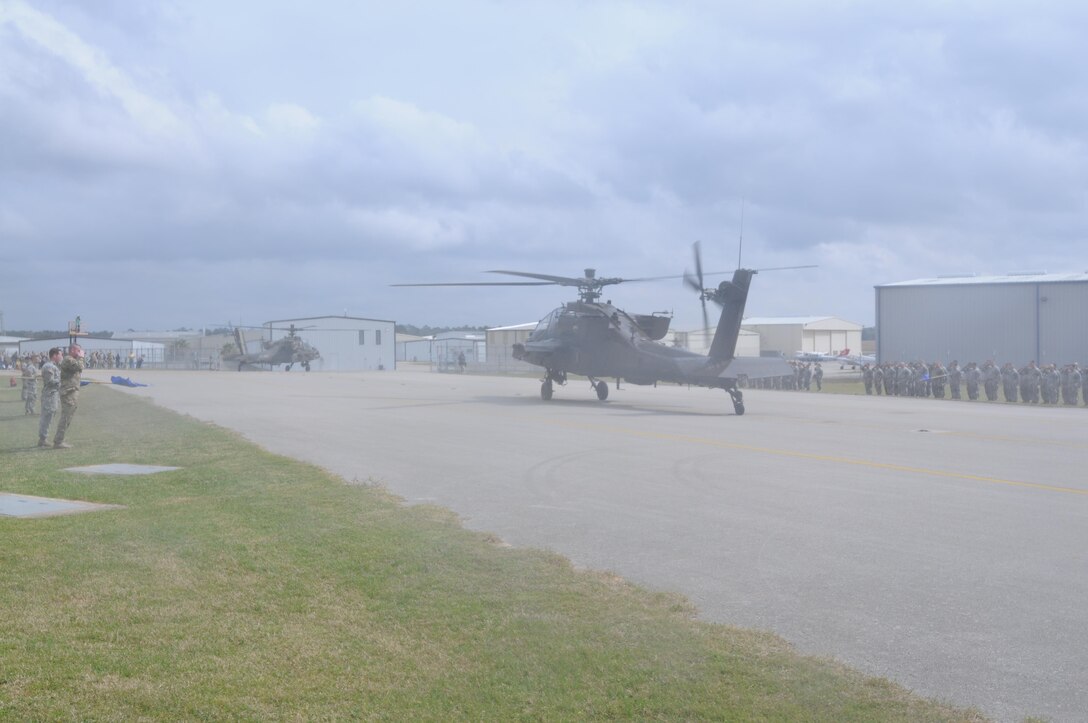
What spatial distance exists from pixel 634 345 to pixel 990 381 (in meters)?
15.3

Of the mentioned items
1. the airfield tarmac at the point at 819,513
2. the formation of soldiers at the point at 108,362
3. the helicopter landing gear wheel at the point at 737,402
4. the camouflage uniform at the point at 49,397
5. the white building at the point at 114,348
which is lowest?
the airfield tarmac at the point at 819,513

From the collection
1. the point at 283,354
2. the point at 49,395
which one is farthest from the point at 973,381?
the point at 283,354

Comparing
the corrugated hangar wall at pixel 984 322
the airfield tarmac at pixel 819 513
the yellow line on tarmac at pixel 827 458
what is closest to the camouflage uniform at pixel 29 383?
the airfield tarmac at pixel 819 513

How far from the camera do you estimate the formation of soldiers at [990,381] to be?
33.9 metres

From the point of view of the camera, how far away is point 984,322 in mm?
49000

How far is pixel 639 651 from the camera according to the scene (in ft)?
18.6

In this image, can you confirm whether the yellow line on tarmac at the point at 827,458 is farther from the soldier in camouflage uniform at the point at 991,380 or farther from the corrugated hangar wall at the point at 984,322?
the corrugated hangar wall at the point at 984,322

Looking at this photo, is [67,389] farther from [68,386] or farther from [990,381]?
[990,381]

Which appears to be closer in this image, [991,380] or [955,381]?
[991,380]

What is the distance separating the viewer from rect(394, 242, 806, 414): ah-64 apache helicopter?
25.3m

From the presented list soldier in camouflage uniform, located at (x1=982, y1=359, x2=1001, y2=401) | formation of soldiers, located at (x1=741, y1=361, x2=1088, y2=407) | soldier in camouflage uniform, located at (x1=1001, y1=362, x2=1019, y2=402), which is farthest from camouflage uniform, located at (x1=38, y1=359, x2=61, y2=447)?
soldier in camouflage uniform, located at (x1=1001, y1=362, x2=1019, y2=402)

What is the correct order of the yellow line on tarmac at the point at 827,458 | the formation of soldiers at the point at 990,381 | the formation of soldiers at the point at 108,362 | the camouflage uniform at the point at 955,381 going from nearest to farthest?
the yellow line on tarmac at the point at 827,458 → the formation of soldiers at the point at 990,381 → the camouflage uniform at the point at 955,381 → the formation of soldiers at the point at 108,362

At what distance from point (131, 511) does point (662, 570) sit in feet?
18.1

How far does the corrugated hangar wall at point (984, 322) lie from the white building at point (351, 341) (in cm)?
4316
